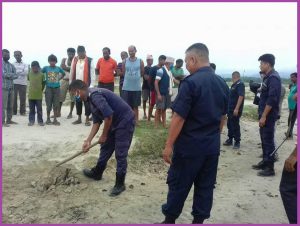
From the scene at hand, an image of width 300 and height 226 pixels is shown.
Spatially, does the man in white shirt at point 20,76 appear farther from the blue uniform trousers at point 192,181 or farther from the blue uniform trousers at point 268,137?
the blue uniform trousers at point 192,181

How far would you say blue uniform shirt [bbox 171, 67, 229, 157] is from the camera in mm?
3475

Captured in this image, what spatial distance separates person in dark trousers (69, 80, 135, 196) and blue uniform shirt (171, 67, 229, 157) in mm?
1410

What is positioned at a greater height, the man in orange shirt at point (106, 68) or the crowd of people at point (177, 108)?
the man in orange shirt at point (106, 68)

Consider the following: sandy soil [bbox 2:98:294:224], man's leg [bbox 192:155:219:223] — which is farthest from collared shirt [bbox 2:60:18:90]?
man's leg [bbox 192:155:219:223]

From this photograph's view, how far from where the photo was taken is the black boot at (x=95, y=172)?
5.53 meters

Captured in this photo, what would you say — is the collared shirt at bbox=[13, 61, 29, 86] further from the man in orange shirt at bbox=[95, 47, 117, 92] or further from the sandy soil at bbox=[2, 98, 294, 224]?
the sandy soil at bbox=[2, 98, 294, 224]

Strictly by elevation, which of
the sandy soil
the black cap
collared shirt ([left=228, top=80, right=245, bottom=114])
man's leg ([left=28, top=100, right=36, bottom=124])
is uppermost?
the black cap

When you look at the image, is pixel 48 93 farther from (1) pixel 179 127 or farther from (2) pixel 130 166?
(1) pixel 179 127

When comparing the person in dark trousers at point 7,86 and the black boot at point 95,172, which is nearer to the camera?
the black boot at point 95,172

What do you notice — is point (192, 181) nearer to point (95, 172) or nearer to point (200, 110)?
point (200, 110)

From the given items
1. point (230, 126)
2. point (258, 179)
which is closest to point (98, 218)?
point (258, 179)

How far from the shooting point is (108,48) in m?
8.63

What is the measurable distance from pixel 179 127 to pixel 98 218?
173 centimetres

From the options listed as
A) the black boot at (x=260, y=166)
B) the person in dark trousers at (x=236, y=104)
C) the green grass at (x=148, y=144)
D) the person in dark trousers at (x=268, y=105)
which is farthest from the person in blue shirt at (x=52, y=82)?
the person in dark trousers at (x=268, y=105)
